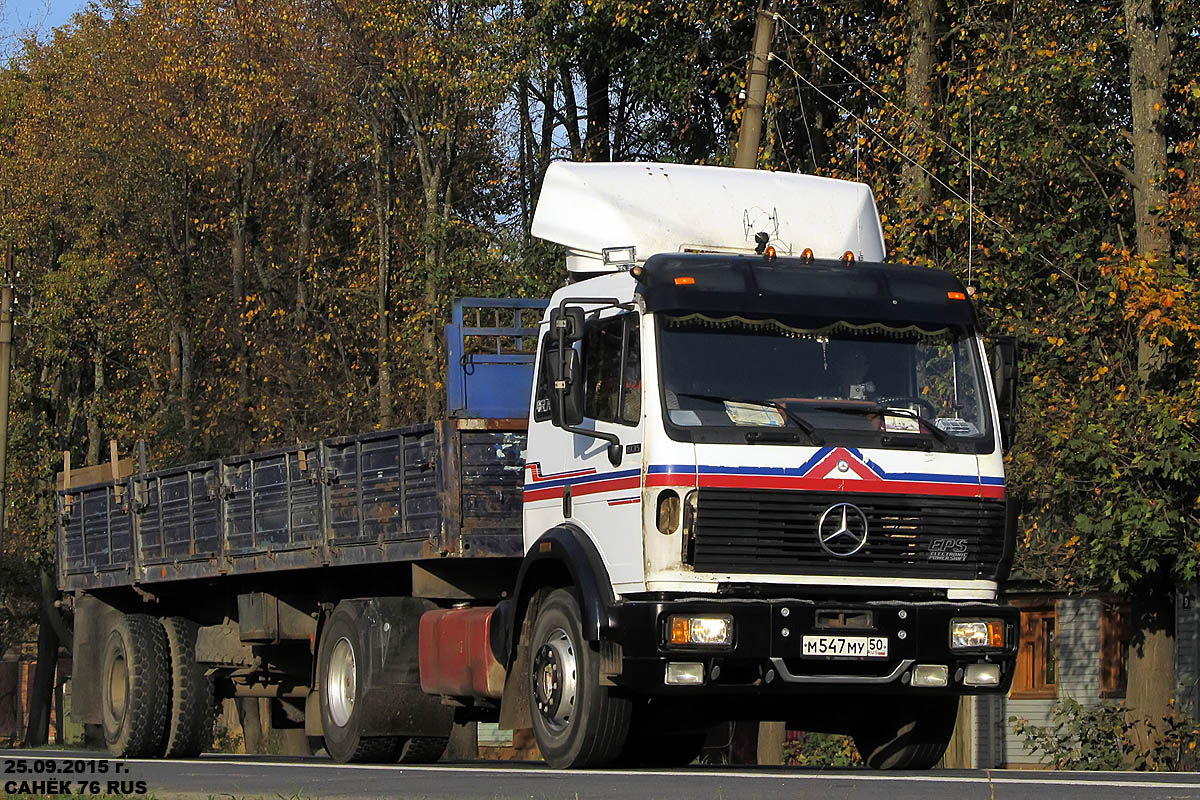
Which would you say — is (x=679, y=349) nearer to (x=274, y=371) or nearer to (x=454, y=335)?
(x=454, y=335)

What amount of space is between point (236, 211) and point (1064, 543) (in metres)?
23.1

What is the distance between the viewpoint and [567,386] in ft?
38.8

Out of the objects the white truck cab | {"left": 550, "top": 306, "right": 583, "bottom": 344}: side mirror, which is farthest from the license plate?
{"left": 550, "top": 306, "right": 583, "bottom": 344}: side mirror

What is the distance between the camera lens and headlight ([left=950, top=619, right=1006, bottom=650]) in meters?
11.6

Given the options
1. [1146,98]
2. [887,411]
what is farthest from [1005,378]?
[1146,98]

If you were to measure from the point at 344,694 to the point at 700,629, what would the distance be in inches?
184

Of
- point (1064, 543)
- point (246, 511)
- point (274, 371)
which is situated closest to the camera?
point (246, 511)

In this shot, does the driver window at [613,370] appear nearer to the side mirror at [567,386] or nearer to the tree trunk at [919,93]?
the side mirror at [567,386]

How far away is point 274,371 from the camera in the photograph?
38.1m

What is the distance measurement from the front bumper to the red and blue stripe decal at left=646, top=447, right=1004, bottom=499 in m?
0.64

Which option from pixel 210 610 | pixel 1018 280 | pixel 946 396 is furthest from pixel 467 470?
pixel 1018 280

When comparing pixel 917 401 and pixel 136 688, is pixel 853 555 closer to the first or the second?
pixel 917 401

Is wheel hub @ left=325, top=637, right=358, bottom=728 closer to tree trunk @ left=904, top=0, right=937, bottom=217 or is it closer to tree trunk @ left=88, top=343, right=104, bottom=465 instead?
tree trunk @ left=904, top=0, right=937, bottom=217

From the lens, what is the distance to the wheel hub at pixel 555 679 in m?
12.1
